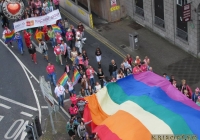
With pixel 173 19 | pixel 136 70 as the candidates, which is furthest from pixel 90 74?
pixel 173 19

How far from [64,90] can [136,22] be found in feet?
39.4

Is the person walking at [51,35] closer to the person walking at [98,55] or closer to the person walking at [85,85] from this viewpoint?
the person walking at [98,55]

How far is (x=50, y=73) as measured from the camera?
24.9 meters

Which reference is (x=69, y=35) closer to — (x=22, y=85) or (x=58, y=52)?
(x=58, y=52)

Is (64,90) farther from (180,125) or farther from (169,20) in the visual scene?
(169,20)

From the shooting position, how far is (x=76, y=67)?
25172 mm

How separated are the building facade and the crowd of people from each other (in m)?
3.49

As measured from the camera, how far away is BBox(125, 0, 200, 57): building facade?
26109 mm

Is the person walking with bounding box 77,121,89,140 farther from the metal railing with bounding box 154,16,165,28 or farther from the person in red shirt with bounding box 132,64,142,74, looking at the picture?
the metal railing with bounding box 154,16,165,28

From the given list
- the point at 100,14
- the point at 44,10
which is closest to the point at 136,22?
the point at 100,14

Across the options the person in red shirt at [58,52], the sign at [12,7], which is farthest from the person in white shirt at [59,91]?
the sign at [12,7]

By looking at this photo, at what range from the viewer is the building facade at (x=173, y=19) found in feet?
85.7

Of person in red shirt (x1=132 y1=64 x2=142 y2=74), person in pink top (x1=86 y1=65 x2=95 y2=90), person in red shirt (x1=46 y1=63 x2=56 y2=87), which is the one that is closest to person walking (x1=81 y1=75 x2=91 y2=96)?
person in pink top (x1=86 y1=65 x2=95 y2=90)

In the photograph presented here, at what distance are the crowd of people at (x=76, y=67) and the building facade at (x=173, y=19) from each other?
137 inches
